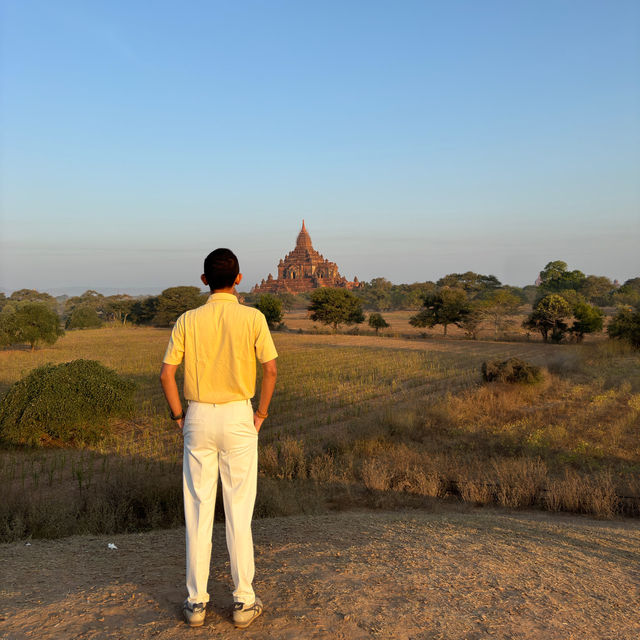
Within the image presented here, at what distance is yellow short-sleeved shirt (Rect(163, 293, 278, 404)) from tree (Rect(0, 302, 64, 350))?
32.7 meters

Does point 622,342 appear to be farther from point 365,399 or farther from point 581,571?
point 581,571

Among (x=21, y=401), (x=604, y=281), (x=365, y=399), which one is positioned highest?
(x=604, y=281)

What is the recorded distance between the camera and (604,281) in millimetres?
78938

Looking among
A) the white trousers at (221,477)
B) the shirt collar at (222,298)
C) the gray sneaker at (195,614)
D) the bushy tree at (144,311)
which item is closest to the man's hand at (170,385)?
the white trousers at (221,477)

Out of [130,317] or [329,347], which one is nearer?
[329,347]

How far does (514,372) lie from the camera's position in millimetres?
16234

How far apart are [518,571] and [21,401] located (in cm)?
1114

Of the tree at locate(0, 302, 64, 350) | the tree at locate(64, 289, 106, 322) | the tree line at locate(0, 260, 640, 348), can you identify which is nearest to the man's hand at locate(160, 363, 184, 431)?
the tree line at locate(0, 260, 640, 348)

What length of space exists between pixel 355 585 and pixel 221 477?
51.6 inches

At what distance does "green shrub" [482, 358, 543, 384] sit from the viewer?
52.0ft

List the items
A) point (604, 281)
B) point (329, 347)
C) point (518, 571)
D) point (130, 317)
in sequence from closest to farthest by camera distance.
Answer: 1. point (518, 571)
2. point (329, 347)
3. point (130, 317)
4. point (604, 281)

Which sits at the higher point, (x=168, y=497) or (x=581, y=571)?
(x=581, y=571)

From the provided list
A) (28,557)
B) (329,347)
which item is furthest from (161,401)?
(329,347)

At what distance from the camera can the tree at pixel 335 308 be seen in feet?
167
